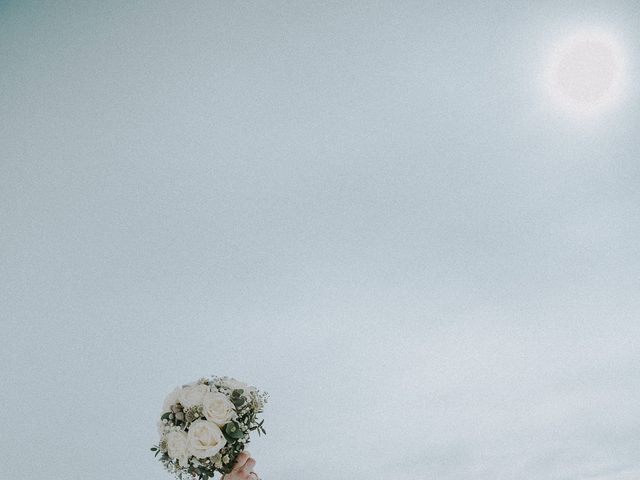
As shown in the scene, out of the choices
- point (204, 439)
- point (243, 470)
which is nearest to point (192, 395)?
point (204, 439)

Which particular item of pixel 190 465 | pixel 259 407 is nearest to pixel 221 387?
pixel 259 407

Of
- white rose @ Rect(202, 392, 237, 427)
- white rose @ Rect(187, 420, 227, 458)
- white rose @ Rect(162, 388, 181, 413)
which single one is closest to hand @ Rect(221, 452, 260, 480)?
white rose @ Rect(187, 420, 227, 458)

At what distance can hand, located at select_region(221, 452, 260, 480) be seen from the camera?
6.65 m

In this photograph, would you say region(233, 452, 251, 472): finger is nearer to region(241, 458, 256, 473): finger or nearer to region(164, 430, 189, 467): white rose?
region(241, 458, 256, 473): finger

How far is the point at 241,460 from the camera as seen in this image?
22.4 feet

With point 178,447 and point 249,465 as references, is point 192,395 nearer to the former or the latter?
point 178,447

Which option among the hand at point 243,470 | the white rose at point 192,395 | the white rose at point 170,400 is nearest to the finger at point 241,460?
the hand at point 243,470

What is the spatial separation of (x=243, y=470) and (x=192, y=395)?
1214 mm

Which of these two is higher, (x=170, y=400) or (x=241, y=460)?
(x=170, y=400)

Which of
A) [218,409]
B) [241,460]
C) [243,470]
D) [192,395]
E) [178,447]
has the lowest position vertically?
[243,470]

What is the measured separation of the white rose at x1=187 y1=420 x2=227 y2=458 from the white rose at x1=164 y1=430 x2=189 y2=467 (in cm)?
9

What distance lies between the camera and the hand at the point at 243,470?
665 cm

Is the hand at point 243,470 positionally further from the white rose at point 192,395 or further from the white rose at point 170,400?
the white rose at point 170,400

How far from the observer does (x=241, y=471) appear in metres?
6.70
